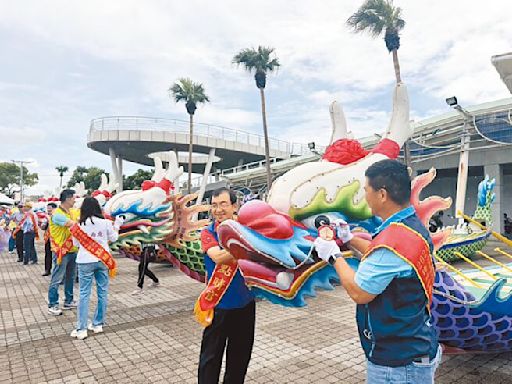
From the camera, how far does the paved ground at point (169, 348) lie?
11.9 ft

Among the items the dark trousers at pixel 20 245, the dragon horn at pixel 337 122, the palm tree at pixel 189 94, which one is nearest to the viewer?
the dragon horn at pixel 337 122

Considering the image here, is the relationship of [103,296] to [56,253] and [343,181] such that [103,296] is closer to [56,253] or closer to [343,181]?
[56,253]

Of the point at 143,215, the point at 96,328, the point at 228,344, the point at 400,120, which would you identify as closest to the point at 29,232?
the point at 143,215

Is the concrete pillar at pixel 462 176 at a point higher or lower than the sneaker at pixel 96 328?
higher

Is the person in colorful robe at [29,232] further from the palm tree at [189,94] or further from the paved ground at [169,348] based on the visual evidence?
the palm tree at [189,94]

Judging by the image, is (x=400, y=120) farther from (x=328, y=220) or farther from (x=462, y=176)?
(x=462, y=176)

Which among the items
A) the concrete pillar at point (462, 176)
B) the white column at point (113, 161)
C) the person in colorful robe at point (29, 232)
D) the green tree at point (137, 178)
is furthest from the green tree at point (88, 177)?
the concrete pillar at point (462, 176)

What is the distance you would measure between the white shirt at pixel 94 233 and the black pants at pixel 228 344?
2418 mm

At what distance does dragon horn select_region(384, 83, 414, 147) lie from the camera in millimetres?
2705

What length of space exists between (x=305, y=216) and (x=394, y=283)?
2.72 feet

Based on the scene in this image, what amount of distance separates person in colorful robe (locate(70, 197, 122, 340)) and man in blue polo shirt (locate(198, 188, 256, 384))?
232 centimetres

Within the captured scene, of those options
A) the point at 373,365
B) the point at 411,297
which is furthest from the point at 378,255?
the point at 373,365

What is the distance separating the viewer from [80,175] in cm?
5047

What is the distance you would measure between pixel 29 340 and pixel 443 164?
1939 cm
